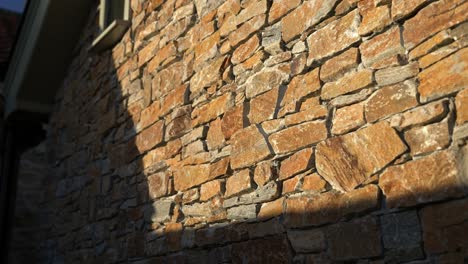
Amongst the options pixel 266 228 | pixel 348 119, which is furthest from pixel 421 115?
pixel 266 228

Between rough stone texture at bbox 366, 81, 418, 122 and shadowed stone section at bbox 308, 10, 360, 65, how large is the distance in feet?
0.94

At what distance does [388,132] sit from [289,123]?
1.72 feet

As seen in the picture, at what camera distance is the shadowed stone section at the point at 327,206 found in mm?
1882

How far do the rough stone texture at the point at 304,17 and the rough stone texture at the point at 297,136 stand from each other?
18.0 inches

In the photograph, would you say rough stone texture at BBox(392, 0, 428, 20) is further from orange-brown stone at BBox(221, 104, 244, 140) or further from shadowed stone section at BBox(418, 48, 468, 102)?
orange-brown stone at BBox(221, 104, 244, 140)

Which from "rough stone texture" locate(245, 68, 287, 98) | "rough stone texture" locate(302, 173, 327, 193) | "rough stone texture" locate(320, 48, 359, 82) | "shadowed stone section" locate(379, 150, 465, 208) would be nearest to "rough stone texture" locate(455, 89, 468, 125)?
"shadowed stone section" locate(379, 150, 465, 208)

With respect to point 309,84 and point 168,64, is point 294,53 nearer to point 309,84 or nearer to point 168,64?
point 309,84

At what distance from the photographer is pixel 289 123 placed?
7.41 ft

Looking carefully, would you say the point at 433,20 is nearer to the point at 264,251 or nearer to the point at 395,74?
the point at 395,74

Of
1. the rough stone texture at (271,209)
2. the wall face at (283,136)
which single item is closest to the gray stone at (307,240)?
the wall face at (283,136)

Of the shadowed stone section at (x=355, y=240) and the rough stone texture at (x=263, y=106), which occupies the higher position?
the rough stone texture at (x=263, y=106)

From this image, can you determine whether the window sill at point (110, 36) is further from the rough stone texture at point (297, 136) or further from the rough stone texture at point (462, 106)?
the rough stone texture at point (462, 106)

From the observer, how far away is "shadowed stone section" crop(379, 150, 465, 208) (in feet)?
5.39

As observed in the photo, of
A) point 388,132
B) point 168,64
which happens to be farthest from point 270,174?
point 168,64
